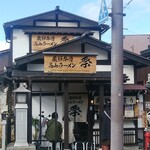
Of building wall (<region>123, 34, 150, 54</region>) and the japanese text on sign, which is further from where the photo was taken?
building wall (<region>123, 34, 150, 54</region>)

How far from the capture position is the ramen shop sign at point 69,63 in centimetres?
1580

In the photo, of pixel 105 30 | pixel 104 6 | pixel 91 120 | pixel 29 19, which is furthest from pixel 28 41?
pixel 104 6

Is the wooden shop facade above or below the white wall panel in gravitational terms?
below

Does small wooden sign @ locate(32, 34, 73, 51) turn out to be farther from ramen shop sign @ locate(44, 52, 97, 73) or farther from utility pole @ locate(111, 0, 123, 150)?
utility pole @ locate(111, 0, 123, 150)

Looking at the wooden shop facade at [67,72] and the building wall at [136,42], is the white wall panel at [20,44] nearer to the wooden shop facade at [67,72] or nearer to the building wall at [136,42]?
the wooden shop facade at [67,72]

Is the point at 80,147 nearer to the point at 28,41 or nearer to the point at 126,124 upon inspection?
the point at 126,124

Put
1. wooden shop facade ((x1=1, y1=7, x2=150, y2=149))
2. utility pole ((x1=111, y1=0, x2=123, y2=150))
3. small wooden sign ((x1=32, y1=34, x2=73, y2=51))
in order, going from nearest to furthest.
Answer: utility pole ((x1=111, y1=0, x2=123, y2=150)) < wooden shop facade ((x1=1, y1=7, x2=150, y2=149)) < small wooden sign ((x1=32, y1=34, x2=73, y2=51))

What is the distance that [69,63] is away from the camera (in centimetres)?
1593

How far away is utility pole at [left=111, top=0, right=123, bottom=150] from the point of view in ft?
25.5

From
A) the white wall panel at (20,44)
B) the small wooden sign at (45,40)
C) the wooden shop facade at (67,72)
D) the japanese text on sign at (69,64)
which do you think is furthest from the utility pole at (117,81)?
the white wall panel at (20,44)

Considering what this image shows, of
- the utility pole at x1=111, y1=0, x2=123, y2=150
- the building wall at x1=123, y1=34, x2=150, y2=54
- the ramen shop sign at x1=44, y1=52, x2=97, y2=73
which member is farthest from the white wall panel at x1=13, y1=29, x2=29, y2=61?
the building wall at x1=123, y1=34, x2=150, y2=54

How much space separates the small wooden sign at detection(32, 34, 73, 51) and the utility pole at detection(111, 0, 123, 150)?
14403 mm

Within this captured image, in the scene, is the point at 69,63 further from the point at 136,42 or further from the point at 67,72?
the point at 136,42

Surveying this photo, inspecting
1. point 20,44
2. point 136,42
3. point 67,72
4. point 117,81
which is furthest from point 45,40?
point 136,42
